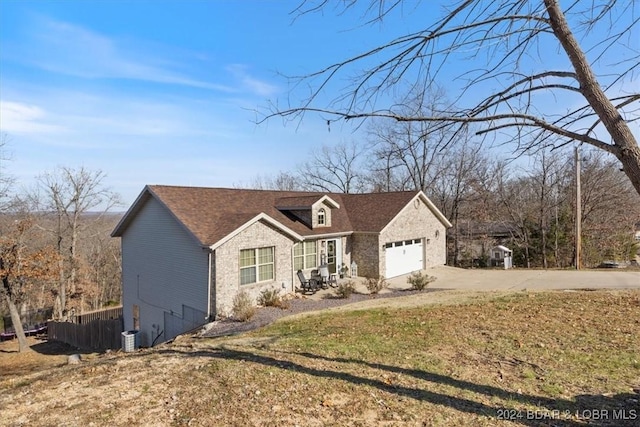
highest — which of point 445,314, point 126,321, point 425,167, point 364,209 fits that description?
point 425,167

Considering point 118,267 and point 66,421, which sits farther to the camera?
point 118,267

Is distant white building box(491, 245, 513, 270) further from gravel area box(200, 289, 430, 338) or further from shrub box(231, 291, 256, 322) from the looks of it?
shrub box(231, 291, 256, 322)

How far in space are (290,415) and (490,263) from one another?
2996 centimetres

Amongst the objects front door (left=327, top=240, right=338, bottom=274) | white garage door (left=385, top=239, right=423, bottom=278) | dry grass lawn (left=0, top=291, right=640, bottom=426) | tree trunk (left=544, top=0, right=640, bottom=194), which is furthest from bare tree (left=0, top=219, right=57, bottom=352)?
tree trunk (left=544, top=0, right=640, bottom=194)

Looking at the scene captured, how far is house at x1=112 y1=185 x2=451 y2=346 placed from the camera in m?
14.8

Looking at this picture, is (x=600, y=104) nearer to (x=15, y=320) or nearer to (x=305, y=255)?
(x=305, y=255)

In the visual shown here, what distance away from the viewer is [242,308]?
13.6 metres

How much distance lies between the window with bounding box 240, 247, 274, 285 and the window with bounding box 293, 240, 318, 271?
2.01 metres

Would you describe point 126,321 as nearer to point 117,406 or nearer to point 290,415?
point 117,406

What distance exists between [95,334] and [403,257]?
1699 centimetres

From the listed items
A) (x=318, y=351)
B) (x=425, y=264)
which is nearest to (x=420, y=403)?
(x=318, y=351)

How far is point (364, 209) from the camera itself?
2328 cm

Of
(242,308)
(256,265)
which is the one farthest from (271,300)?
(242,308)

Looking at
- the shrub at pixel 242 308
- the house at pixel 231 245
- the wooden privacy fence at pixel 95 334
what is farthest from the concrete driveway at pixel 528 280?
the wooden privacy fence at pixel 95 334
